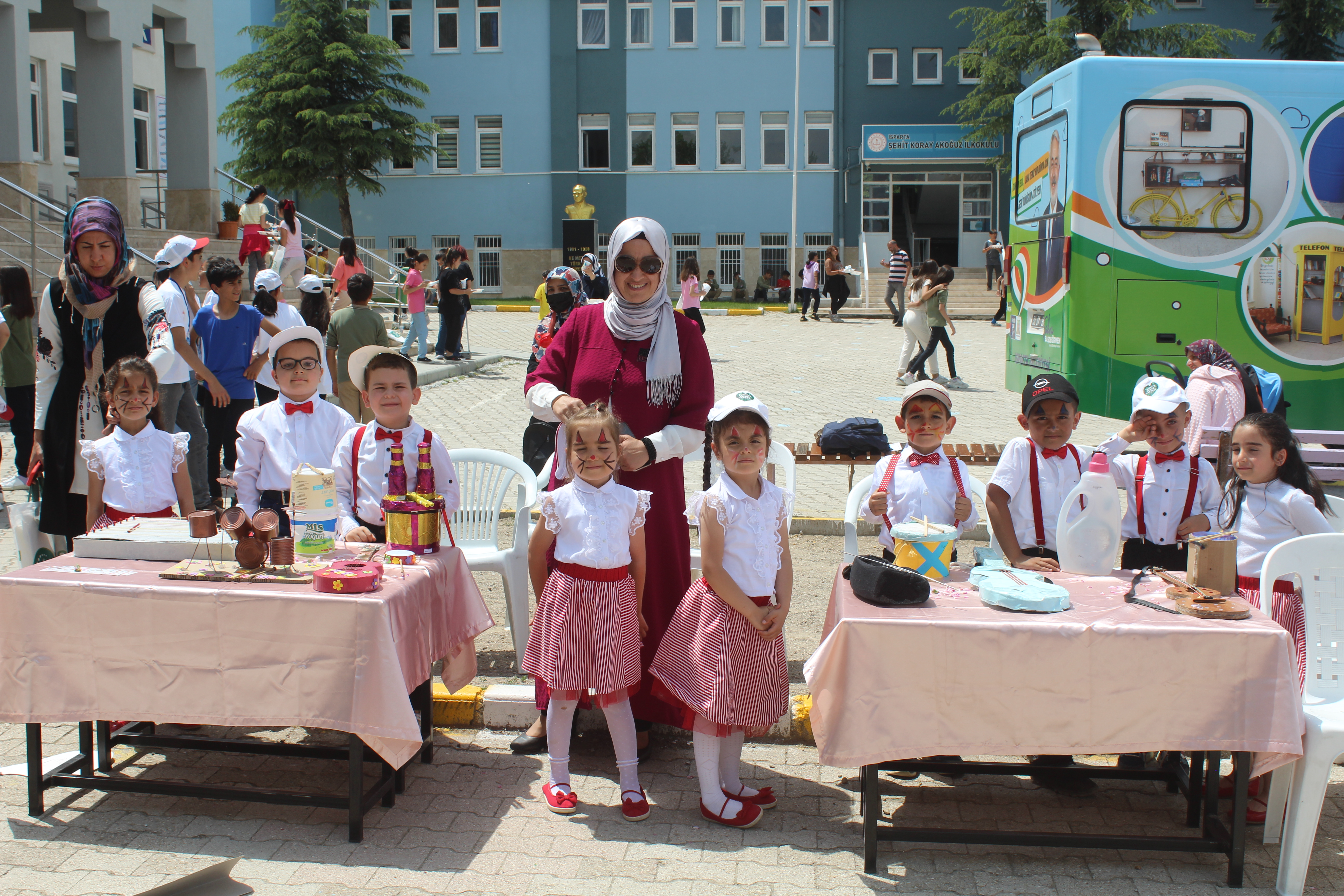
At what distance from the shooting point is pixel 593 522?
3.76 metres

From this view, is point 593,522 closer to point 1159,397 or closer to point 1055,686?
point 1055,686

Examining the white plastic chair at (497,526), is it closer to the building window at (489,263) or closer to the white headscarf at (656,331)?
the white headscarf at (656,331)

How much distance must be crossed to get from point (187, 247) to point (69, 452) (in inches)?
93.3

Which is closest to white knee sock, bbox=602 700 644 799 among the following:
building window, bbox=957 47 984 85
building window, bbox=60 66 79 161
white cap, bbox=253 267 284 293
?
white cap, bbox=253 267 284 293

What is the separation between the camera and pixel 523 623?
5.02 metres

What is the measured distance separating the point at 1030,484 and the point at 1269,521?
0.84m

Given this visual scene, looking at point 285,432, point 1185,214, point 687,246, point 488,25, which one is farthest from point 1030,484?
point 488,25

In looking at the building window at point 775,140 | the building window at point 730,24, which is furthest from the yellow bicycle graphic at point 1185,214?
the building window at point 730,24

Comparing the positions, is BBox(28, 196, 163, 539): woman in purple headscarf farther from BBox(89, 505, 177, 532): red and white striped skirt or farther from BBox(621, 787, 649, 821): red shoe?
BBox(621, 787, 649, 821): red shoe

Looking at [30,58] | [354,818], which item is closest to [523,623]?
[354,818]

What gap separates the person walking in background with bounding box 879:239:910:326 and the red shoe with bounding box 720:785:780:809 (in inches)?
757

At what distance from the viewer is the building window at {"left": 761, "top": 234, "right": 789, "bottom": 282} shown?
37.2 m

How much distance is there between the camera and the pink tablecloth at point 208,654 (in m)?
3.42

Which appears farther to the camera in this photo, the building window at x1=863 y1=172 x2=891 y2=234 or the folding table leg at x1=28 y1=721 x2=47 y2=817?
the building window at x1=863 y1=172 x2=891 y2=234
